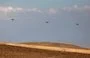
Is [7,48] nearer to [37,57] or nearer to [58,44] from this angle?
[37,57]

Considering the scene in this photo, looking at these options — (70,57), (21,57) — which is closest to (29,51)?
(21,57)

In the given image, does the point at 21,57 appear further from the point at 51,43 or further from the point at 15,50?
the point at 51,43

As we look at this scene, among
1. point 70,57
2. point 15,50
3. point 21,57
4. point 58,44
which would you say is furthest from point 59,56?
point 58,44

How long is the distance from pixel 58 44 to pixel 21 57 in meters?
3.11

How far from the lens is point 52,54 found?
6523 millimetres

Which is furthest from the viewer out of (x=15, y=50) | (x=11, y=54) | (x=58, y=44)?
(x=58, y=44)

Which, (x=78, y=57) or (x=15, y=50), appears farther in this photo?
(x=15, y=50)

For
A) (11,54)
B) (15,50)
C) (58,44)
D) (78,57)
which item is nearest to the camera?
(78,57)

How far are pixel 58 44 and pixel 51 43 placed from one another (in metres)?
0.24

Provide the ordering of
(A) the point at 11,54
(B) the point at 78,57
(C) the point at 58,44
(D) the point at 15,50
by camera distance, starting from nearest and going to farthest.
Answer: (B) the point at 78,57 → (A) the point at 11,54 → (D) the point at 15,50 → (C) the point at 58,44

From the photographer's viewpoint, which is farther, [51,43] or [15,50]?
[51,43]

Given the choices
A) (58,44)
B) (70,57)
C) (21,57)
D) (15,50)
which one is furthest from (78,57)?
(58,44)

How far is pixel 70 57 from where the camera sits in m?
5.96

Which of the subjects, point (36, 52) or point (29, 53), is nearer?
point (29, 53)
